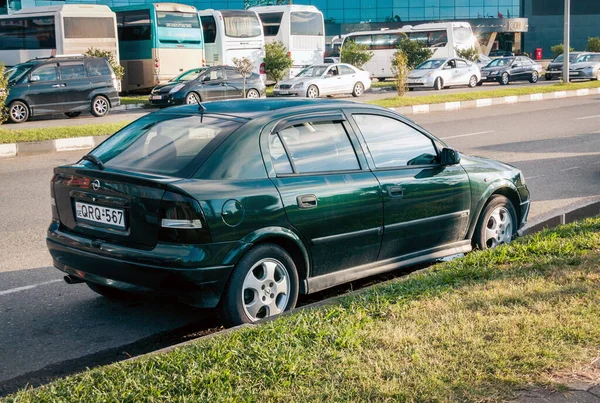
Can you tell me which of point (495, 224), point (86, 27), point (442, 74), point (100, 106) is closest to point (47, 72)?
point (100, 106)

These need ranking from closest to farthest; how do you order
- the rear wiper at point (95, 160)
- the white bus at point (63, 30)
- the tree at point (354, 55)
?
the rear wiper at point (95, 160)
the white bus at point (63, 30)
the tree at point (354, 55)

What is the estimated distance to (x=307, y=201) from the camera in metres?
5.13

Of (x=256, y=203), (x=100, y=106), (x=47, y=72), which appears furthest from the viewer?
(x=100, y=106)

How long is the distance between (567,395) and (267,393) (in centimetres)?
132

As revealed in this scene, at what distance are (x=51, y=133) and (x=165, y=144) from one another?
1178 centimetres

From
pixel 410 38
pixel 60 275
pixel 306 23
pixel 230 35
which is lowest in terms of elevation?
pixel 60 275

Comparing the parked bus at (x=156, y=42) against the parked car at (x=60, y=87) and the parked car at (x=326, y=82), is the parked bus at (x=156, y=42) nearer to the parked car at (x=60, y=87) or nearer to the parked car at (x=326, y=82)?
the parked car at (x=326, y=82)

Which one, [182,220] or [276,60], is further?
[276,60]

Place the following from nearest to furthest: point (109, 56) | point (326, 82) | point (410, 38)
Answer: point (109, 56) < point (326, 82) < point (410, 38)

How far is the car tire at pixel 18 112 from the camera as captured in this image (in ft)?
69.7

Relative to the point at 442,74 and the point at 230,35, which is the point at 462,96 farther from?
the point at 230,35

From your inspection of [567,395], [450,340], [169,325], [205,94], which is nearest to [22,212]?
[169,325]

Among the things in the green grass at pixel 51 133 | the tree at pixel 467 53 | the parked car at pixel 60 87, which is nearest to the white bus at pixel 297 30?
the tree at pixel 467 53

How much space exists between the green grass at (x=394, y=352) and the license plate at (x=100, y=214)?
3.69 feet
